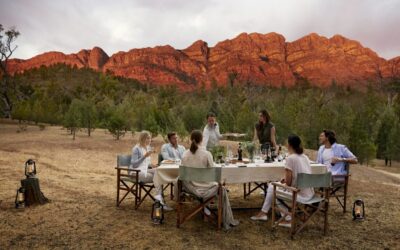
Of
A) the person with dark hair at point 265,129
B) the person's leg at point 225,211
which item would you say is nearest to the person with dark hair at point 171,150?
the person's leg at point 225,211

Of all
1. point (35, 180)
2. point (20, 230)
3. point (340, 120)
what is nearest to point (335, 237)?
point (20, 230)

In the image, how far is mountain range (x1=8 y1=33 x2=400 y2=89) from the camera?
117688mm

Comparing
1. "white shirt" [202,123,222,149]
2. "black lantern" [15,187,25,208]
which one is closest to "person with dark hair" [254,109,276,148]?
"white shirt" [202,123,222,149]

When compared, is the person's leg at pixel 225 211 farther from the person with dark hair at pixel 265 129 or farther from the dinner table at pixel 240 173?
the person with dark hair at pixel 265 129

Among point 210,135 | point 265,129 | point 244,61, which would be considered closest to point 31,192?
point 210,135

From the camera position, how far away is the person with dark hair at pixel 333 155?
5621 millimetres

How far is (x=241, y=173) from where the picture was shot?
4840 mm

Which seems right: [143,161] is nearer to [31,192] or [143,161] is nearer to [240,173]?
[240,173]

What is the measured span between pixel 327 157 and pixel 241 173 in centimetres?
174

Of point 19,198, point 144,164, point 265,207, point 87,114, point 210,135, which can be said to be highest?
point 87,114

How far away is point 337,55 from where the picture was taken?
129m

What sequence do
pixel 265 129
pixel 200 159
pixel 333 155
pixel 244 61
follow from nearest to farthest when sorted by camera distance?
pixel 200 159 < pixel 333 155 < pixel 265 129 < pixel 244 61

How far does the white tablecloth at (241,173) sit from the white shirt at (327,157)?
110 cm

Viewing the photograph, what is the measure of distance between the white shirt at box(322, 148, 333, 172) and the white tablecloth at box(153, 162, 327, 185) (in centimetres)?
110
